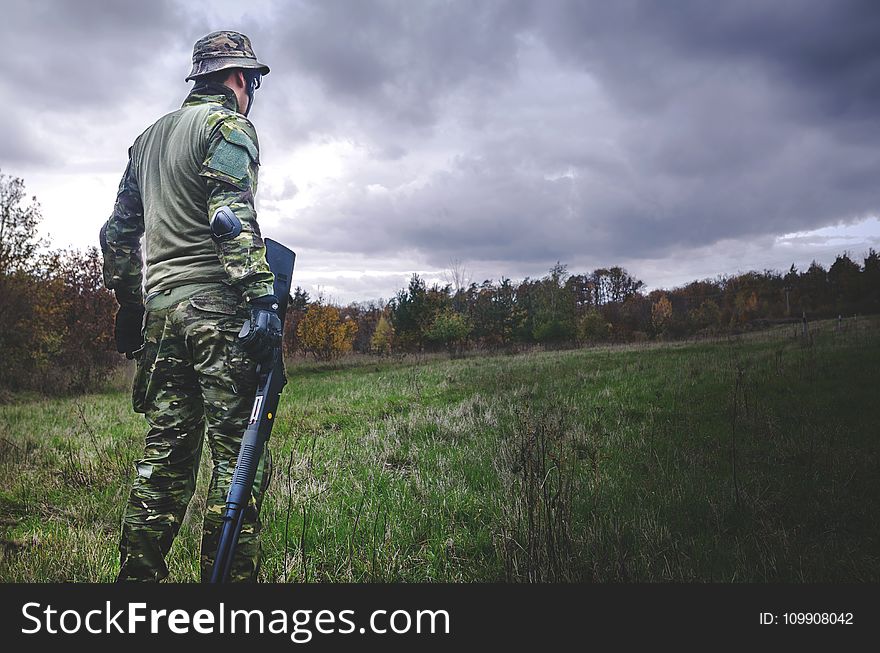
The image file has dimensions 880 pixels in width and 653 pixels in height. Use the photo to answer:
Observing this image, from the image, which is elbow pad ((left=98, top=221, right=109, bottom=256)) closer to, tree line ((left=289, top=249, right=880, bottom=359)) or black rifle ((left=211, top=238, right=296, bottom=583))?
black rifle ((left=211, top=238, right=296, bottom=583))

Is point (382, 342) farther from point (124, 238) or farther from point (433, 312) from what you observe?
point (124, 238)

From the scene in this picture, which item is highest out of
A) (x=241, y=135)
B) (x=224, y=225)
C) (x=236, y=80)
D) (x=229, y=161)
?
(x=236, y=80)

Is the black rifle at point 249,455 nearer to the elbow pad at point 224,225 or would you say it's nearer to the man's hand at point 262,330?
the man's hand at point 262,330

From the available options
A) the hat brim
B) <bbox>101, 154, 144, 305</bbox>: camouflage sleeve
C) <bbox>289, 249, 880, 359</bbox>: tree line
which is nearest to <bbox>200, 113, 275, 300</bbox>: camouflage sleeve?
the hat brim

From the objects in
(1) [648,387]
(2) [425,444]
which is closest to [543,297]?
(1) [648,387]

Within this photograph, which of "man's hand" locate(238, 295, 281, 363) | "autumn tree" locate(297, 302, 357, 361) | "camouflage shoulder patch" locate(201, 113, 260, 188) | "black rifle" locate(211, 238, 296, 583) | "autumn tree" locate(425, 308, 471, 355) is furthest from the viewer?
"autumn tree" locate(425, 308, 471, 355)

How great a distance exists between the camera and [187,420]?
2.69 metres

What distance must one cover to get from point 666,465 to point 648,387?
485 centimetres

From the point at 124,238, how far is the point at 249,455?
1701 mm

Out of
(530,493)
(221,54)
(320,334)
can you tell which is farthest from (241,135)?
(320,334)

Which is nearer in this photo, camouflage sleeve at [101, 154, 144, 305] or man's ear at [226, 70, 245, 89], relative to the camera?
man's ear at [226, 70, 245, 89]

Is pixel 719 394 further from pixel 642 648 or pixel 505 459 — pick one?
pixel 642 648

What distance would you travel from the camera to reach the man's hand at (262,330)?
2459 mm

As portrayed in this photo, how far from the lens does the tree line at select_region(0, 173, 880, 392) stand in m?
14.7
